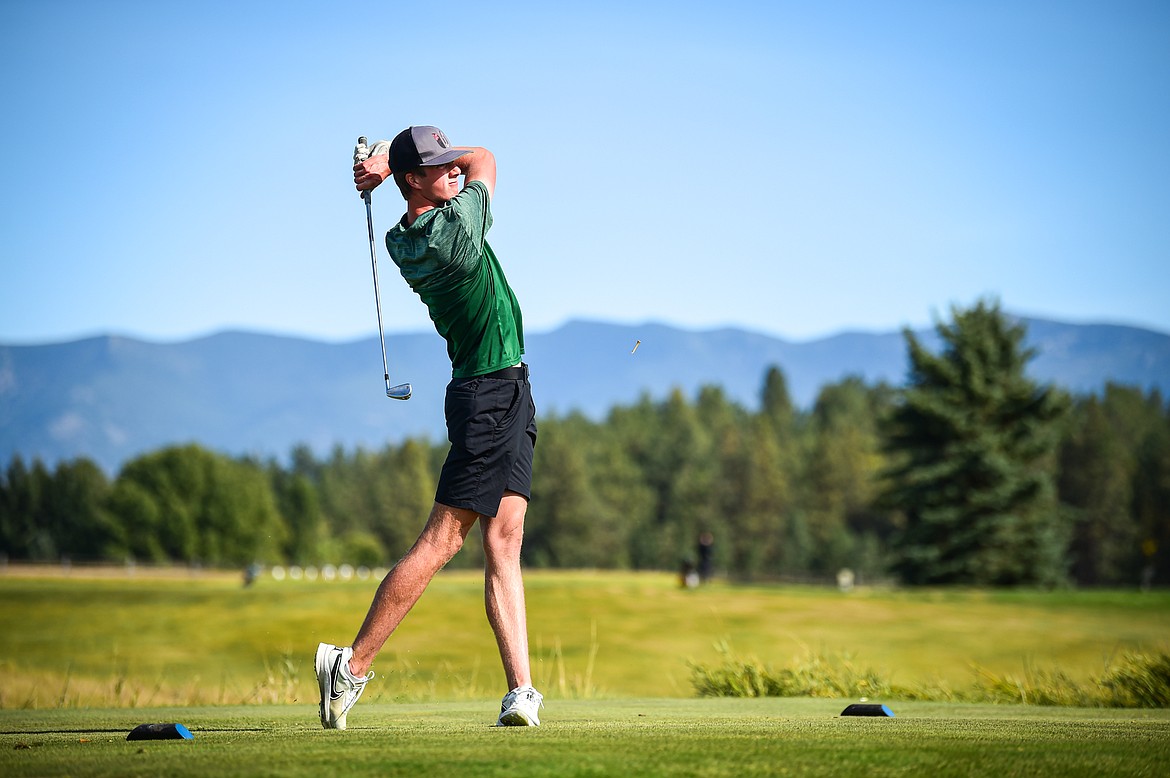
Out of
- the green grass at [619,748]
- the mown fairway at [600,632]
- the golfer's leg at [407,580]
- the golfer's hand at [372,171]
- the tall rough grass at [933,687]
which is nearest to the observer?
the green grass at [619,748]

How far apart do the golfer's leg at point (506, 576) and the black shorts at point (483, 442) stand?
3.4 inches

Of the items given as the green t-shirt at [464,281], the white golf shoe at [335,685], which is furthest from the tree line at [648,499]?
the white golf shoe at [335,685]

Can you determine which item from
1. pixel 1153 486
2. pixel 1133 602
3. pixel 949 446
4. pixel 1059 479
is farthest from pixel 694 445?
pixel 1133 602

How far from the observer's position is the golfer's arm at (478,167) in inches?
228

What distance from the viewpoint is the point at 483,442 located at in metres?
5.59

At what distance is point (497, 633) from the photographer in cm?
573

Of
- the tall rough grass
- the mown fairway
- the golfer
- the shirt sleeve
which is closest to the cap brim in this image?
the golfer

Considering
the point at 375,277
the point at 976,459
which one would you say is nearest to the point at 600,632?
the point at 375,277

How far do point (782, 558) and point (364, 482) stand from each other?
58369mm

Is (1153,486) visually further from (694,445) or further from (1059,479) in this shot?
(694,445)

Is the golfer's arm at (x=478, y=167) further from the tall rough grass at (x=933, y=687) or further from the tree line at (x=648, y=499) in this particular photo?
the tree line at (x=648, y=499)

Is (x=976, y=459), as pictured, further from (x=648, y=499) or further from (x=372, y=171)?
(x=648, y=499)

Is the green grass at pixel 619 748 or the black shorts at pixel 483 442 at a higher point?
the black shorts at pixel 483 442

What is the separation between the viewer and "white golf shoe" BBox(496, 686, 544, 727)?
541 cm
